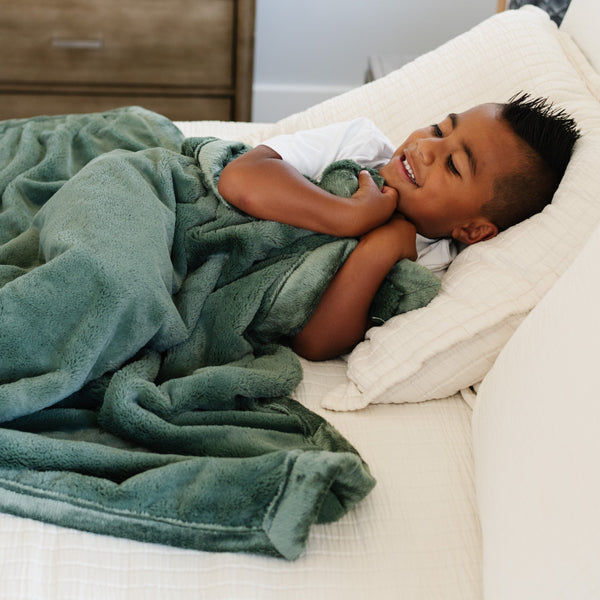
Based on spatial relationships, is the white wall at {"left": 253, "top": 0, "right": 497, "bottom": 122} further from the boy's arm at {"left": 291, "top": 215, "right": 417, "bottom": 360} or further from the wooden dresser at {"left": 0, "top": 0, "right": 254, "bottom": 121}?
the boy's arm at {"left": 291, "top": 215, "right": 417, "bottom": 360}

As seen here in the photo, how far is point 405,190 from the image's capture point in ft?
3.80

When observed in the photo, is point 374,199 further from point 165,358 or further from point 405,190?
point 165,358

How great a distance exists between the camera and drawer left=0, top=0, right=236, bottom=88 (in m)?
2.14

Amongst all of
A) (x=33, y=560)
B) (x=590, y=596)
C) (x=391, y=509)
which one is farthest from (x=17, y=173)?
(x=590, y=596)

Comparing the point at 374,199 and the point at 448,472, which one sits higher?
the point at 374,199

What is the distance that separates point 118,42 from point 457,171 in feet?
4.71

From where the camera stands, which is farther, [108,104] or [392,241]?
[108,104]

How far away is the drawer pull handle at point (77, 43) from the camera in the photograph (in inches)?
85.3

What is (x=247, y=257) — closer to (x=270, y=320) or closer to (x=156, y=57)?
(x=270, y=320)

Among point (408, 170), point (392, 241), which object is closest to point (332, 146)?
point (408, 170)

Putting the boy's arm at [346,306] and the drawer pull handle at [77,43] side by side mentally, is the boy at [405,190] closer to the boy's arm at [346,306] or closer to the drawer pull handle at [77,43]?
the boy's arm at [346,306]

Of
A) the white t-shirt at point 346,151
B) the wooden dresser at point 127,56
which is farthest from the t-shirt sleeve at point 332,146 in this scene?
the wooden dresser at point 127,56

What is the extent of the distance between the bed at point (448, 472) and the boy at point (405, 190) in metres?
0.05

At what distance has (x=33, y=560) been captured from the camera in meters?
0.68
